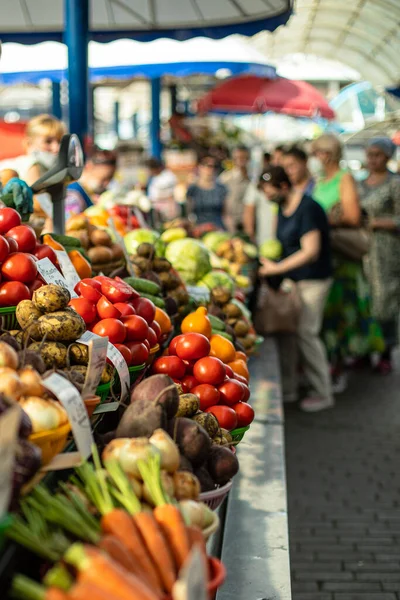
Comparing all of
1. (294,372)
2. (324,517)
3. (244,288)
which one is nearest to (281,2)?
(244,288)

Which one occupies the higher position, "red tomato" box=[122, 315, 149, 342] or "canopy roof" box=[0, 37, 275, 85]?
"canopy roof" box=[0, 37, 275, 85]

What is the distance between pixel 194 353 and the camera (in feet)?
9.41

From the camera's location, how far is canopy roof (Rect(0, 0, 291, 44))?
284 inches

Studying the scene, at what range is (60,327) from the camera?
2395 millimetres

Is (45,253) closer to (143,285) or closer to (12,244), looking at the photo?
(12,244)

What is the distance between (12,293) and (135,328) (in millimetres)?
432

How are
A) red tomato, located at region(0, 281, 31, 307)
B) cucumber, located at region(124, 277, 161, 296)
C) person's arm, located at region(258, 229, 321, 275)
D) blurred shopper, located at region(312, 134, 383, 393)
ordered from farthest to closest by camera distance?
blurred shopper, located at region(312, 134, 383, 393) → person's arm, located at region(258, 229, 321, 275) → cucumber, located at region(124, 277, 161, 296) → red tomato, located at region(0, 281, 31, 307)

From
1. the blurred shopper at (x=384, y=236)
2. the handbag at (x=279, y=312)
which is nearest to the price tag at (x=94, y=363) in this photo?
the handbag at (x=279, y=312)

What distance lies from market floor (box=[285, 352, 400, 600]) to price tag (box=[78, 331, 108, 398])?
1979 mm

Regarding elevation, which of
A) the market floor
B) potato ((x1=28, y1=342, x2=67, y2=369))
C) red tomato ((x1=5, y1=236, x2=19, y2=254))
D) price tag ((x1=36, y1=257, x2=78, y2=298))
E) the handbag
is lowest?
the market floor

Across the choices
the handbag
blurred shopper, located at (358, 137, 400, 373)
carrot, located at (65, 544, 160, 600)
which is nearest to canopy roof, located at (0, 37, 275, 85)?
blurred shopper, located at (358, 137, 400, 373)

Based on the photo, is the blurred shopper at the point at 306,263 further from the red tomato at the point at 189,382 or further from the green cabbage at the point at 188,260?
the red tomato at the point at 189,382

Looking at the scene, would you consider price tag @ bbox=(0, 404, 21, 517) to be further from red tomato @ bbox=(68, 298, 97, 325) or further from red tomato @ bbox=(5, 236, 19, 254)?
red tomato @ bbox=(5, 236, 19, 254)

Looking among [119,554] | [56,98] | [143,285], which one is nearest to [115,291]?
[143,285]
